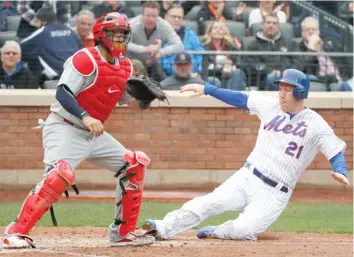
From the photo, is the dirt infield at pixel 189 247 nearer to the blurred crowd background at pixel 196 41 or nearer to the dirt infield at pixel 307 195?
the dirt infield at pixel 307 195

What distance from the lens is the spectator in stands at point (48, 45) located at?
14.1m

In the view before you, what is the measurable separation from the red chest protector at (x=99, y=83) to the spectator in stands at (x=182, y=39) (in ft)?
21.8

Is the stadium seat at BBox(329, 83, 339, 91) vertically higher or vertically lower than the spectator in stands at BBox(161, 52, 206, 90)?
lower

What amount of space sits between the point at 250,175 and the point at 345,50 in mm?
7511

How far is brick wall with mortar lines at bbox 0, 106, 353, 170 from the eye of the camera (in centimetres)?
1444

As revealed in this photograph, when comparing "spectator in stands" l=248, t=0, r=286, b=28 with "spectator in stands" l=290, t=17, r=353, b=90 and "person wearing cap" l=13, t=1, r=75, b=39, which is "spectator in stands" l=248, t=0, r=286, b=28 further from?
"person wearing cap" l=13, t=1, r=75, b=39

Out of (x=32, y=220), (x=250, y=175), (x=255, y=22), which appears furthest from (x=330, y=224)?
(x=255, y=22)

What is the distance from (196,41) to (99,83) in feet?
23.5

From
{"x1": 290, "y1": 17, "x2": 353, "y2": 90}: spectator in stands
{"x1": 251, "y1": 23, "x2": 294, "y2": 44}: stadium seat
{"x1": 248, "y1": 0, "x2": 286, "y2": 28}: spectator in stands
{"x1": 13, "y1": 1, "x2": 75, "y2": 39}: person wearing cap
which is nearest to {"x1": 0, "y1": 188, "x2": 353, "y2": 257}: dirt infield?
{"x1": 13, "y1": 1, "x2": 75, "y2": 39}: person wearing cap

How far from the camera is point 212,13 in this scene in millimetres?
15273

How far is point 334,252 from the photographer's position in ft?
26.4

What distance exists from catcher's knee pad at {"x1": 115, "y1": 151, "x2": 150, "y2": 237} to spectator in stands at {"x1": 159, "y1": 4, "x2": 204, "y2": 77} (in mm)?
6669

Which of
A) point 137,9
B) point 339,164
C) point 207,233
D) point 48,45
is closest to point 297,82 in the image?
point 339,164

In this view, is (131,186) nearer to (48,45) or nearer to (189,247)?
(189,247)
